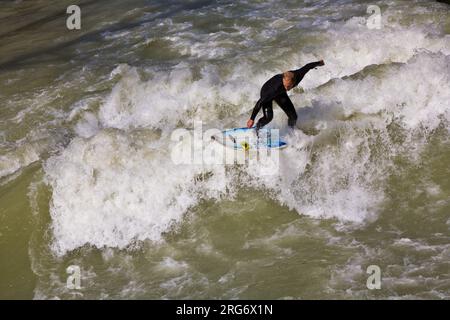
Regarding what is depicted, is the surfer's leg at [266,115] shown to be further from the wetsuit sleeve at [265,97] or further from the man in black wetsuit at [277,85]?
the wetsuit sleeve at [265,97]

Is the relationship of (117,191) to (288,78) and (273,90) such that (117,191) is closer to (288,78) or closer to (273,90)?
(273,90)

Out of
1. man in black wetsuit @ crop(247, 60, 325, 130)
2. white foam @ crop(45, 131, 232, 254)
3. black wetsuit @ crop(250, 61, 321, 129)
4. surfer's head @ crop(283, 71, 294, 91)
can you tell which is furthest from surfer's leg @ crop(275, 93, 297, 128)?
white foam @ crop(45, 131, 232, 254)

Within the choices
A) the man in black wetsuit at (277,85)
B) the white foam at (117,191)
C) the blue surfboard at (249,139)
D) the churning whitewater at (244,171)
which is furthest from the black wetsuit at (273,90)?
the white foam at (117,191)

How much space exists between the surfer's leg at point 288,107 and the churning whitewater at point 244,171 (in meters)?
0.22

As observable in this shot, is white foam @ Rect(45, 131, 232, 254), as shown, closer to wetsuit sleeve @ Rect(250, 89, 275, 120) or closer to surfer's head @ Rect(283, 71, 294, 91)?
wetsuit sleeve @ Rect(250, 89, 275, 120)

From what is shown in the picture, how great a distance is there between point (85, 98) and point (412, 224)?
606 centimetres

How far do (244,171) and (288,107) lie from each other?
103 cm

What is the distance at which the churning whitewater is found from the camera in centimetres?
628

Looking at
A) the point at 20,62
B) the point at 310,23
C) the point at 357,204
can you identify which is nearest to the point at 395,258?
the point at 357,204

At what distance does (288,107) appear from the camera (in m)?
8.05

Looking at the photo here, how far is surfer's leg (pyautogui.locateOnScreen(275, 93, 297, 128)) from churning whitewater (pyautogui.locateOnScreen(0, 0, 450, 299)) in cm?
22

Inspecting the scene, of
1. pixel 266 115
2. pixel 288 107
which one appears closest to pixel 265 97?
pixel 266 115

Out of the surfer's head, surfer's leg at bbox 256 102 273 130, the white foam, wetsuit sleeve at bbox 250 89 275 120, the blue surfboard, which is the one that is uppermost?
the surfer's head

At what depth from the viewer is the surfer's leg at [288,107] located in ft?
25.7
